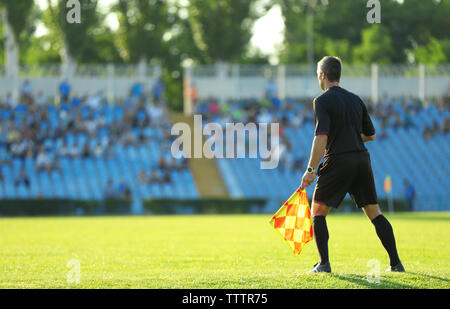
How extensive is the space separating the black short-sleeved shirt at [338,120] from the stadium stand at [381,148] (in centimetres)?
2714

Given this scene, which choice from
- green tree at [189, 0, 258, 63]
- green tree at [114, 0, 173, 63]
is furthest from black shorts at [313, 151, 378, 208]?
green tree at [189, 0, 258, 63]

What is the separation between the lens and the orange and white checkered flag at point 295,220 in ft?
32.8

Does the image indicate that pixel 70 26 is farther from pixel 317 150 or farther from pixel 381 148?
pixel 317 150

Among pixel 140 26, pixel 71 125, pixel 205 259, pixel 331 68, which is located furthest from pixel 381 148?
pixel 331 68

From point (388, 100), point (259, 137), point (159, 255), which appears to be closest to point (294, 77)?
point (388, 100)

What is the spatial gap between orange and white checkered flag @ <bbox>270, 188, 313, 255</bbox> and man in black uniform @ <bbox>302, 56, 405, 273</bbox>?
1.18ft

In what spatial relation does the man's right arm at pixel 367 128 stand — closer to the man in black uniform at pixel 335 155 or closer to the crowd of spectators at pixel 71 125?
the man in black uniform at pixel 335 155

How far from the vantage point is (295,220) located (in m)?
10.1

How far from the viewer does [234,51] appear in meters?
51.8

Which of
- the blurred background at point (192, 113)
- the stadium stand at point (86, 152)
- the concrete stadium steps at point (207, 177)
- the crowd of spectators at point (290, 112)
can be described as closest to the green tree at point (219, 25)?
the blurred background at point (192, 113)

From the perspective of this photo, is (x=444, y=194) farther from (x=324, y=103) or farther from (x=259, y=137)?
(x=324, y=103)

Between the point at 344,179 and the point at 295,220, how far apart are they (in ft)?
3.00

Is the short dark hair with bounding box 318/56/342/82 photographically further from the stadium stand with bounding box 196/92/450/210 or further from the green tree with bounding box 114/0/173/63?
the green tree with bounding box 114/0/173/63

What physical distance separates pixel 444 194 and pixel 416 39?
14662mm
